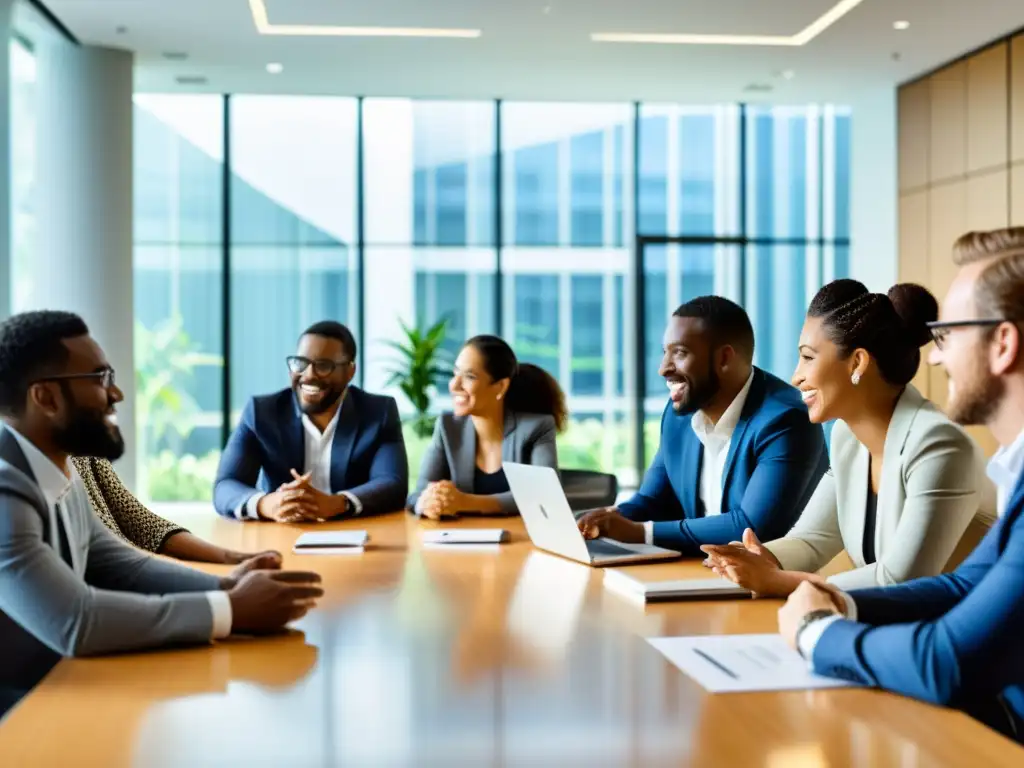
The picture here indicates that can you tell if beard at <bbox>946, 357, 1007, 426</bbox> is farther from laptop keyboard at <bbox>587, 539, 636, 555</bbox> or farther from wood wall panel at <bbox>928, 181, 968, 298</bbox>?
wood wall panel at <bbox>928, 181, 968, 298</bbox>

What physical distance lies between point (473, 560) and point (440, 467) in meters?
1.51

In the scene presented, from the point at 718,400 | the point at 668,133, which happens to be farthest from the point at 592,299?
the point at 718,400

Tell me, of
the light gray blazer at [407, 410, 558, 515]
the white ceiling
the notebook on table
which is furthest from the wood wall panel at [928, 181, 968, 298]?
the notebook on table

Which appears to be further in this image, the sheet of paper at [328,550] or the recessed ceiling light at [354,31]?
the recessed ceiling light at [354,31]

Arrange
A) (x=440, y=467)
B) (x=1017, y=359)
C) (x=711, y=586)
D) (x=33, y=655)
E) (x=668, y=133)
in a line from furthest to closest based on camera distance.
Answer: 1. (x=668, y=133)
2. (x=440, y=467)
3. (x=711, y=586)
4. (x=33, y=655)
5. (x=1017, y=359)

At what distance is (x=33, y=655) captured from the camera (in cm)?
206

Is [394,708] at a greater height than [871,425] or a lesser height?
lesser

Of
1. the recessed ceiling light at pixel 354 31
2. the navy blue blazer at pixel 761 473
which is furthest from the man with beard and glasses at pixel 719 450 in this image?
the recessed ceiling light at pixel 354 31

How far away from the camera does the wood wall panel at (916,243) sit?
357 inches

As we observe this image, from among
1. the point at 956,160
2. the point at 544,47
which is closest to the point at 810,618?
the point at 544,47

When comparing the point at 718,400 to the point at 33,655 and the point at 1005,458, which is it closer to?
the point at 1005,458

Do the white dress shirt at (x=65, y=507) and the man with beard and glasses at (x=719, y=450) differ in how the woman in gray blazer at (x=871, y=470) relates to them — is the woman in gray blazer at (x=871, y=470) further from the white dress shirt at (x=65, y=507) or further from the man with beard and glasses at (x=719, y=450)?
the white dress shirt at (x=65, y=507)

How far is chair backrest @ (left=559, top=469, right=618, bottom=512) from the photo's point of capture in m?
4.57

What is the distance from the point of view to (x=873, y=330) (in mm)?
2695
